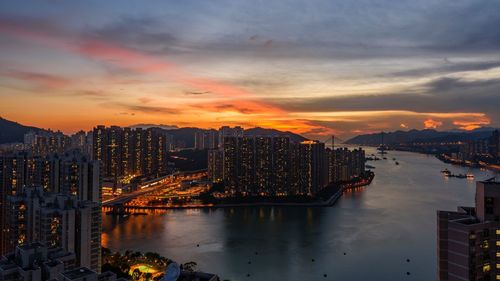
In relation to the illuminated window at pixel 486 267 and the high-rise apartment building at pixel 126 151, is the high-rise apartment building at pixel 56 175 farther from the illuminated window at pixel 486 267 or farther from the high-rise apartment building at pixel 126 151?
the high-rise apartment building at pixel 126 151

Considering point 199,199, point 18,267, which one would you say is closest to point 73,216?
point 18,267

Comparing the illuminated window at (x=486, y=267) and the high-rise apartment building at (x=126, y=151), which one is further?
the high-rise apartment building at (x=126, y=151)

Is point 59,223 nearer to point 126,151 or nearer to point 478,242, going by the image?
point 478,242

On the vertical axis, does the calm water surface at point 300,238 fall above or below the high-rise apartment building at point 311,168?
below

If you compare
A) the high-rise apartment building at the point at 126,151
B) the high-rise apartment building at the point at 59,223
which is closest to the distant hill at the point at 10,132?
the high-rise apartment building at the point at 126,151

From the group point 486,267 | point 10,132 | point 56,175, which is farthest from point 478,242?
point 10,132

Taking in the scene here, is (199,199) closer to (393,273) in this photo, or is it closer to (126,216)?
(126,216)

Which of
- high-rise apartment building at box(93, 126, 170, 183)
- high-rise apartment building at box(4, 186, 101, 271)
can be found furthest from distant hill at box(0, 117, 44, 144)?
high-rise apartment building at box(4, 186, 101, 271)
